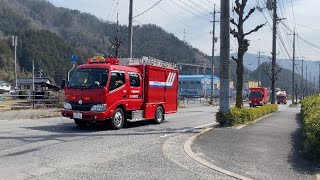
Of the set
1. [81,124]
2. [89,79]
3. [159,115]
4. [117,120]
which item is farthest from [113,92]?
[159,115]

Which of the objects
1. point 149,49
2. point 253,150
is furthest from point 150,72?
point 149,49

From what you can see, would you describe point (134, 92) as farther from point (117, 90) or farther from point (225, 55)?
point (225, 55)

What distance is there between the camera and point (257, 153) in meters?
9.43

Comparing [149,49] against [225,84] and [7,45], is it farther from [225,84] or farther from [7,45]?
[225,84]

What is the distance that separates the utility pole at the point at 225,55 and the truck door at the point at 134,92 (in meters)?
3.39

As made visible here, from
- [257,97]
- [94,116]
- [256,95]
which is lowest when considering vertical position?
[94,116]

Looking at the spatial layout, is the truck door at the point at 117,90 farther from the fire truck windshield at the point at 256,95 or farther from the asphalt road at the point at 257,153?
the fire truck windshield at the point at 256,95

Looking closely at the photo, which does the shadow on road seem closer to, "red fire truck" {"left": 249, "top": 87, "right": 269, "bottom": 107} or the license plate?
the license plate

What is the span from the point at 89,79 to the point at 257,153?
716 cm

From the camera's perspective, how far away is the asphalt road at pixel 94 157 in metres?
7.15

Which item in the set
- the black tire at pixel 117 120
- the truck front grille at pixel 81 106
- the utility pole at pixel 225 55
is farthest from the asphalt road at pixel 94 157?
the utility pole at pixel 225 55

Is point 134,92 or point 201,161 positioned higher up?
point 134,92

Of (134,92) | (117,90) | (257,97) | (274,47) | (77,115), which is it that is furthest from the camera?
(257,97)

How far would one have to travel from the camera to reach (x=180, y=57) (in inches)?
4658
